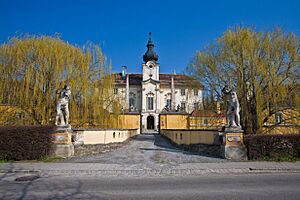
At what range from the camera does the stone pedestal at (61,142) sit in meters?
11.1

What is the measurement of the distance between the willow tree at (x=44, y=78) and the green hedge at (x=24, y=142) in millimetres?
4835

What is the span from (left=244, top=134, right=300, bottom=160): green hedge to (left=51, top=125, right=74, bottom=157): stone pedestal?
9.29 meters

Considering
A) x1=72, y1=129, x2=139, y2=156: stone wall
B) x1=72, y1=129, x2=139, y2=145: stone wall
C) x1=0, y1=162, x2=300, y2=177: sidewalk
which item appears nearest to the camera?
x1=0, y1=162, x2=300, y2=177: sidewalk

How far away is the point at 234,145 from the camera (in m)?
11.2

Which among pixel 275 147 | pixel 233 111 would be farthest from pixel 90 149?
pixel 275 147

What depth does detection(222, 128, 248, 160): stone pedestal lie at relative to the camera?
36.2 ft

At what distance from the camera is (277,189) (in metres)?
6.06

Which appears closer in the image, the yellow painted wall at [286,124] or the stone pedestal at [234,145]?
the stone pedestal at [234,145]

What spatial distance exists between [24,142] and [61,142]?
1.66 m

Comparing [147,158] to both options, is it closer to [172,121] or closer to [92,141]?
[92,141]

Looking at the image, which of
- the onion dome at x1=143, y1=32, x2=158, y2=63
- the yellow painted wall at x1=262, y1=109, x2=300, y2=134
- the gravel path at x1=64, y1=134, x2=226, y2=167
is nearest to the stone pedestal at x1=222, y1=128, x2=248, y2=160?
the gravel path at x1=64, y1=134, x2=226, y2=167

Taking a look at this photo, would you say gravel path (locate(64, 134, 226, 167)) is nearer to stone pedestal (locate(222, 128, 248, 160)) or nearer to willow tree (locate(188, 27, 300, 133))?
stone pedestal (locate(222, 128, 248, 160))

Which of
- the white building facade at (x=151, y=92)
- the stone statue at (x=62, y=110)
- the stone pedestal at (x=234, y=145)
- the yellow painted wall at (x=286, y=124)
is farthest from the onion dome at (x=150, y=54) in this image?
the stone pedestal at (x=234, y=145)

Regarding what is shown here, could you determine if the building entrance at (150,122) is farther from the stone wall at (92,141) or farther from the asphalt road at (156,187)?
the asphalt road at (156,187)
